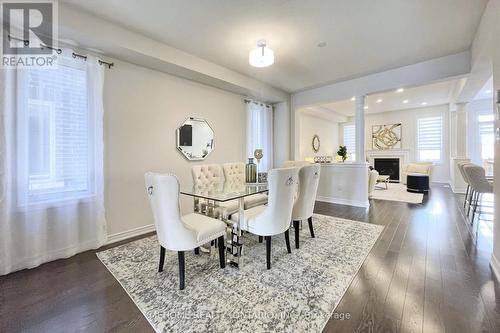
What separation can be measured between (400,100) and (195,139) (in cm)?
662

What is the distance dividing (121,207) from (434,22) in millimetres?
4721

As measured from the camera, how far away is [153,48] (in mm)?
2910

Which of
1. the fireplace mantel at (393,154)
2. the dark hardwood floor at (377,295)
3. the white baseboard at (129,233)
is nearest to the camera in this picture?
the dark hardwood floor at (377,295)

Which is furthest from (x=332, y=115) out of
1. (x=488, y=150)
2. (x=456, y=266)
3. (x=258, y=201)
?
(x=456, y=266)

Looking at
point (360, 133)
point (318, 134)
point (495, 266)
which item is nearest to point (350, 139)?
point (318, 134)

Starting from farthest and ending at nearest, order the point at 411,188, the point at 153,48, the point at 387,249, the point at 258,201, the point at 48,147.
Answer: the point at 411,188, the point at 258,201, the point at 153,48, the point at 387,249, the point at 48,147

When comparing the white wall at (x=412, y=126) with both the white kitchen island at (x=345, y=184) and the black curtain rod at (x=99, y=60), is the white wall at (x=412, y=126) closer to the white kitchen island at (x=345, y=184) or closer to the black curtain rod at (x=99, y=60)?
the white kitchen island at (x=345, y=184)

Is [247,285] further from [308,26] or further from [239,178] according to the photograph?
[308,26]

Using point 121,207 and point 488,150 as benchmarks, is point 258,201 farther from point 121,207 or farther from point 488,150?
point 488,150

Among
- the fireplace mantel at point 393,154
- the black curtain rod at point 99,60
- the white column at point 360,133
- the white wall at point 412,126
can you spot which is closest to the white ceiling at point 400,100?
the white wall at point 412,126

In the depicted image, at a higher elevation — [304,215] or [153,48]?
[153,48]

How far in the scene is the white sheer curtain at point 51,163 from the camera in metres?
2.11

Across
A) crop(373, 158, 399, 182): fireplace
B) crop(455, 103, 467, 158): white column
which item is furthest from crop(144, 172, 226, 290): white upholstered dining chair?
crop(373, 158, 399, 182): fireplace

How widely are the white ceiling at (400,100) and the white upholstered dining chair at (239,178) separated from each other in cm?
362
